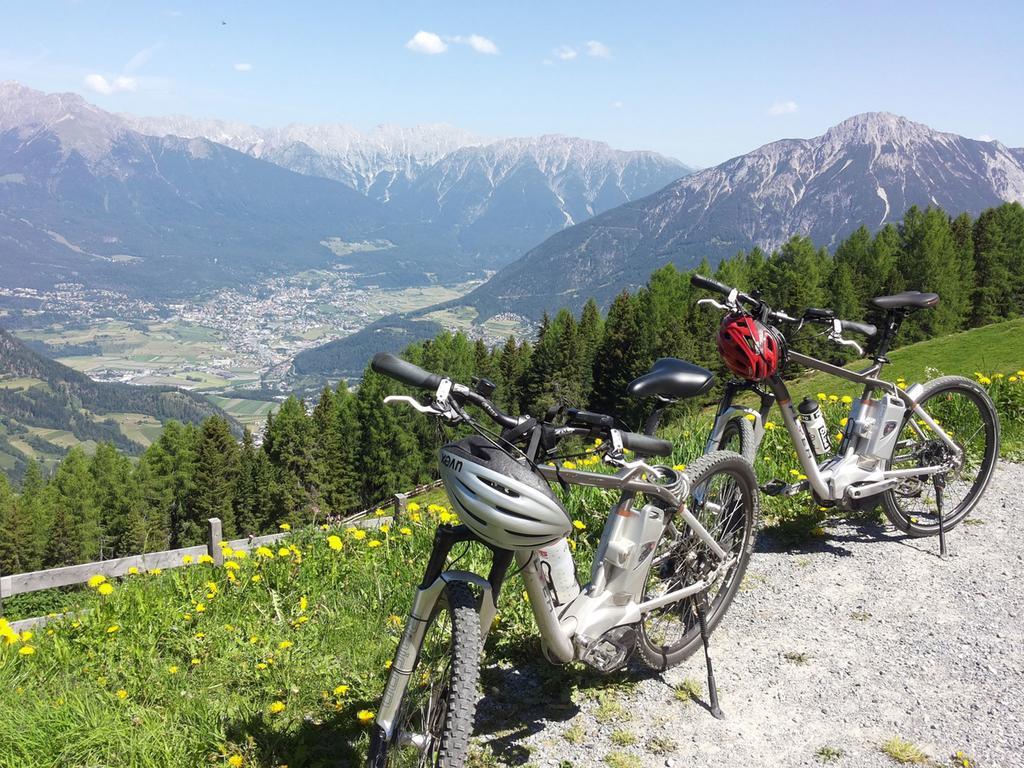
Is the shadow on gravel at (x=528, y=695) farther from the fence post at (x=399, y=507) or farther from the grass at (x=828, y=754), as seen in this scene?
the fence post at (x=399, y=507)

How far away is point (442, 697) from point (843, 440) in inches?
173

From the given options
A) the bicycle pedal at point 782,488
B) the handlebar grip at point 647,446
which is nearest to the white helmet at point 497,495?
the handlebar grip at point 647,446

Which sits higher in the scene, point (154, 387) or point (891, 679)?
point (891, 679)

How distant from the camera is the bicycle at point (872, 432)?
5.55 meters

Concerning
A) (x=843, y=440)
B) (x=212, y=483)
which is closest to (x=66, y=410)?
(x=212, y=483)

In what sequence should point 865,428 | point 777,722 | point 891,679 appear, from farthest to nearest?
point 865,428, point 891,679, point 777,722

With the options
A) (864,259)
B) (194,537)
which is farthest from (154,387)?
(864,259)

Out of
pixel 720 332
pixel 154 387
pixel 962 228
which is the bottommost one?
pixel 154 387

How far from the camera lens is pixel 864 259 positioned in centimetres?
6272

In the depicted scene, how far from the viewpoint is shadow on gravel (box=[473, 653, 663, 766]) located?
384 centimetres

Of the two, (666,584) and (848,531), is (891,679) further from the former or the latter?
(848,531)

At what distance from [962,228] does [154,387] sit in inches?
7240

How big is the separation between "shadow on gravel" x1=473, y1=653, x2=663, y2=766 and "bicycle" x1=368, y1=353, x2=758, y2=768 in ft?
1.03

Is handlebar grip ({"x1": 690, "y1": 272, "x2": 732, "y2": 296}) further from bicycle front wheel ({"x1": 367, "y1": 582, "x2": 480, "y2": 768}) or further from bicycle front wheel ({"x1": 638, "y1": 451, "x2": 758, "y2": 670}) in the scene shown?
bicycle front wheel ({"x1": 367, "y1": 582, "x2": 480, "y2": 768})
